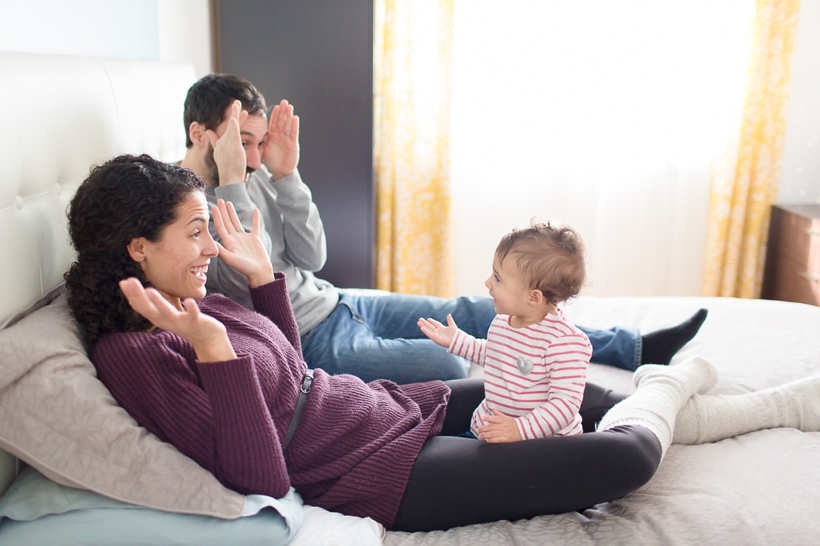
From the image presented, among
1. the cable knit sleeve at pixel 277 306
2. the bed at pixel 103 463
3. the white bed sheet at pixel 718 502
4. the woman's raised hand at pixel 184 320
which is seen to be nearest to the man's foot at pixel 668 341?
the white bed sheet at pixel 718 502

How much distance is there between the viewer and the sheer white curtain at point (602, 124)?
310 cm

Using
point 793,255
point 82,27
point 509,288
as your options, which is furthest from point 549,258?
point 793,255

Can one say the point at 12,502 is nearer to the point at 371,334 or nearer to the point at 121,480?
the point at 121,480

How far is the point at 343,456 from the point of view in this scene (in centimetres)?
119

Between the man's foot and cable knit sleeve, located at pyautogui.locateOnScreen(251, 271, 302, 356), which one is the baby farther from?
the man's foot

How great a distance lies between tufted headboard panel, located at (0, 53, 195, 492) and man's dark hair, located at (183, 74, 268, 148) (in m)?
0.14

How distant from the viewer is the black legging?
1.14 meters

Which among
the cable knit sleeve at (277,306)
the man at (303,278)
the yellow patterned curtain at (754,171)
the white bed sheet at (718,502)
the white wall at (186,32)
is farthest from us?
the yellow patterned curtain at (754,171)

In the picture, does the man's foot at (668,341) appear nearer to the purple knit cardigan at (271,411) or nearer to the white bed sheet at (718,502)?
the white bed sheet at (718,502)

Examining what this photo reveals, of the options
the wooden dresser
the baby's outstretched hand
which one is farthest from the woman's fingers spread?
the wooden dresser

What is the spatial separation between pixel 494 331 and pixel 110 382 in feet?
2.33

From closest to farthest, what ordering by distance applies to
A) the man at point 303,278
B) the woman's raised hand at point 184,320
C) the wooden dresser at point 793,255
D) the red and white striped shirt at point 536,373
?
the woman's raised hand at point 184,320, the red and white striped shirt at point 536,373, the man at point 303,278, the wooden dresser at point 793,255

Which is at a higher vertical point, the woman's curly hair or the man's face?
the man's face

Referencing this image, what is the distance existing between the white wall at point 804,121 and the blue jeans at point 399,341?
198cm
